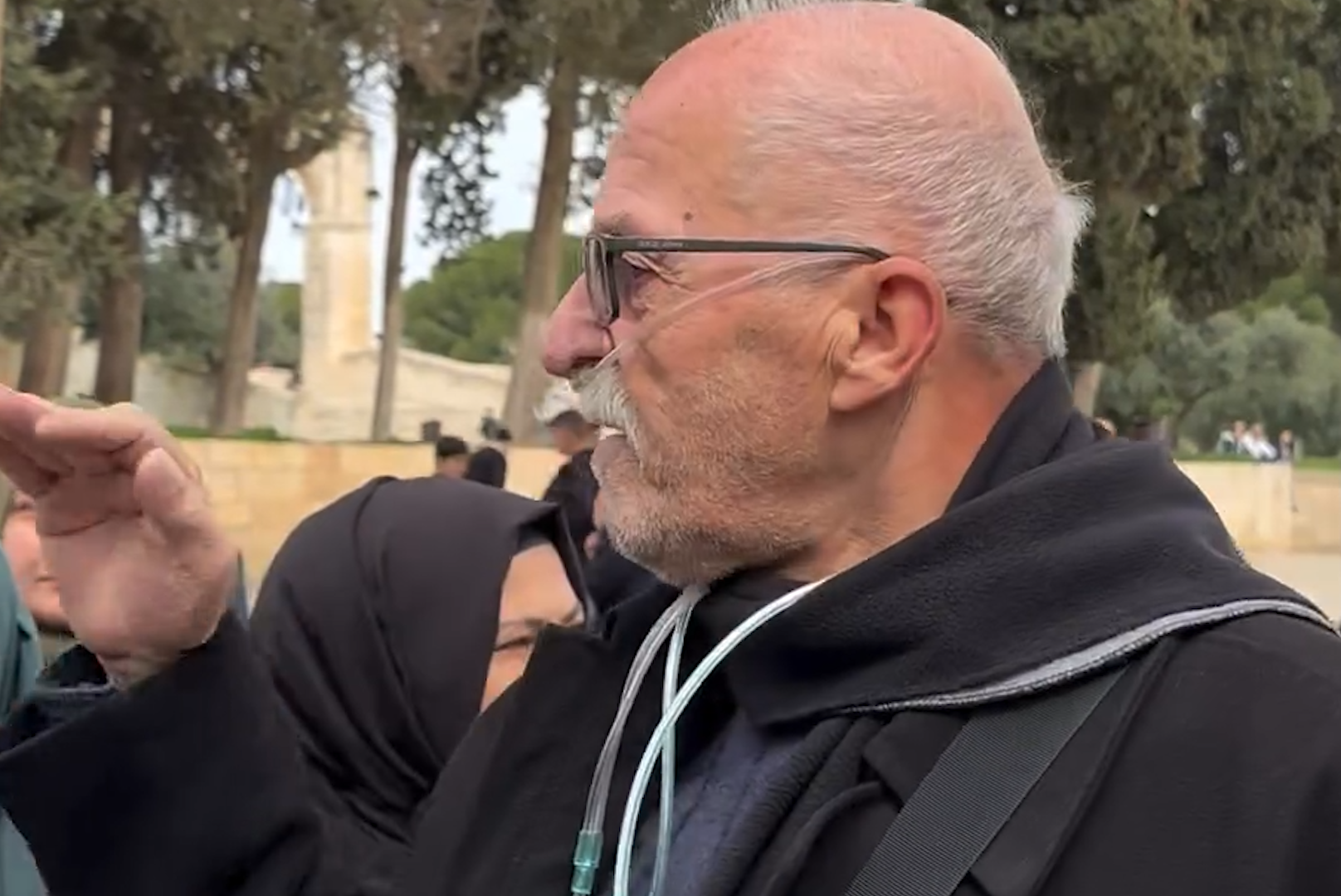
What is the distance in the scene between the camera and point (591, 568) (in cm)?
302

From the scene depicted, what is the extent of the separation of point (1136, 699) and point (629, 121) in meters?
0.69

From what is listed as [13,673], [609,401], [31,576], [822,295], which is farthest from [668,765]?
[31,576]

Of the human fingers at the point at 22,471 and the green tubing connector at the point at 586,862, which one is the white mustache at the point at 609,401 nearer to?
the green tubing connector at the point at 586,862

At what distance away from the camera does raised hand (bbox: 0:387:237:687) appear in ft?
5.82

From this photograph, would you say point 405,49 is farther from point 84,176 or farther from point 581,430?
point 581,430

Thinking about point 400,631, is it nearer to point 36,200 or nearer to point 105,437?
point 105,437

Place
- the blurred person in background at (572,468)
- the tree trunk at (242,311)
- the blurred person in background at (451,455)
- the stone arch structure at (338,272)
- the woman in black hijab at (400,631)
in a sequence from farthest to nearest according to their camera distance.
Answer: the stone arch structure at (338,272) < the tree trunk at (242,311) < the blurred person in background at (451,455) < the blurred person in background at (572,468) < the woman in black hijab at (400,631)

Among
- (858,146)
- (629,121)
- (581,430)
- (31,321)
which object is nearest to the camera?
(858,146)

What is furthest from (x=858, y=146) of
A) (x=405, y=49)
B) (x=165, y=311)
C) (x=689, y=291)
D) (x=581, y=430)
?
(x=165, y=311)

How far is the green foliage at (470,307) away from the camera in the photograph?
64.4m

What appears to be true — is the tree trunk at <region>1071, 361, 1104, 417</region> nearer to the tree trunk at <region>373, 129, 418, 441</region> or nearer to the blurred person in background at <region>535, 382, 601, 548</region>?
the tree trunk at <region>373, 129, 418, 441</region>

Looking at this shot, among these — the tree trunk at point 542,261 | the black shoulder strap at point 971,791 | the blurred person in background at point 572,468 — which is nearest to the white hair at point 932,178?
the black shoulder strap at point 971,791

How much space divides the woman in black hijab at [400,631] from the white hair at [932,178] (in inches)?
65.0

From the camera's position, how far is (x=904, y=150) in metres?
1.67
